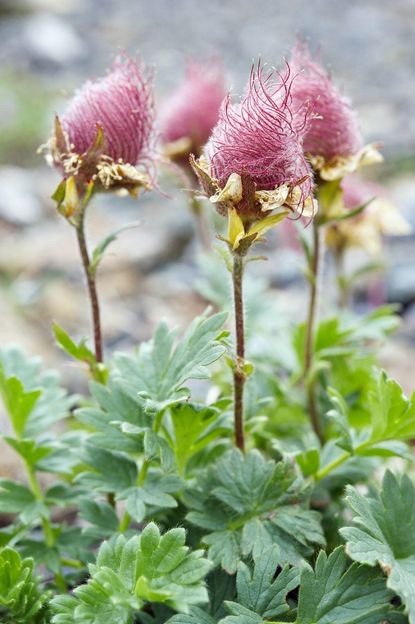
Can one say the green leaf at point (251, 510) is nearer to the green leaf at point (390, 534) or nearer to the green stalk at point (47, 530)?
the green leaf at point (390, 534)

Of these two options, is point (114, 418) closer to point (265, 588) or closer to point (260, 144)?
point (265, 588)

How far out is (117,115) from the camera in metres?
1.63

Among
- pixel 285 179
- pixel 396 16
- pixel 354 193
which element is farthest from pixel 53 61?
pixel 285 179

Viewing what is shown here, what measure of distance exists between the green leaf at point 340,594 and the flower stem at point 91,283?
0.70 metres

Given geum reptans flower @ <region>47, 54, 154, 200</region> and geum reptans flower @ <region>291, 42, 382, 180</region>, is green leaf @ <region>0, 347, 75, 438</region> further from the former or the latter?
geum reptans flower @ <region>291, 42, 382, 180</region>

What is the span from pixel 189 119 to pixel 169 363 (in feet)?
3.26

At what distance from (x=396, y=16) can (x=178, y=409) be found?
7.80m

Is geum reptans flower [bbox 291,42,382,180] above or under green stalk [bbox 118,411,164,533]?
above

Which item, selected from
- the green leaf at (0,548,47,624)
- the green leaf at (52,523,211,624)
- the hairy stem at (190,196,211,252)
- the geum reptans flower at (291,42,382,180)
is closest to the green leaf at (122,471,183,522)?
the green leaf at (52,523,211,624)

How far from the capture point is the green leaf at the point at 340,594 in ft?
4.61

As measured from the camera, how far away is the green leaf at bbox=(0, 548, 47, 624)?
150 cm

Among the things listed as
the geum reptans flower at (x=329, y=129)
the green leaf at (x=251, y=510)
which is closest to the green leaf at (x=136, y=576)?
the green leaf at (x=251, y=510)

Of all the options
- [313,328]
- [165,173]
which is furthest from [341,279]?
[165,173]

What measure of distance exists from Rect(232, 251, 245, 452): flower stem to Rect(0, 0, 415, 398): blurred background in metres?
0.36
